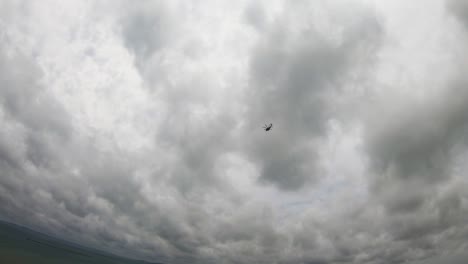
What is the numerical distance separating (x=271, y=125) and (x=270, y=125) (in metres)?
0.47

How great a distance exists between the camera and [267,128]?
71.6m

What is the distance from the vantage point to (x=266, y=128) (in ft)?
235

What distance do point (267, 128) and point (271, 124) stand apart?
98.9 inches

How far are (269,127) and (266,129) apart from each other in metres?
1.19

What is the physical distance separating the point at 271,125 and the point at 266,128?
2344mm

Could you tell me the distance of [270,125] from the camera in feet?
238

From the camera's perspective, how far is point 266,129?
2817 inches

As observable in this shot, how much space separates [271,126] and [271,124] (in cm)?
89

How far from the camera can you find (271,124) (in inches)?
2881

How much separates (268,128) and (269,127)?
21.9 inches

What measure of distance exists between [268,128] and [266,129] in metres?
0.68

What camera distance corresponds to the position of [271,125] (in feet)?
239

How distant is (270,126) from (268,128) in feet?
3.53
